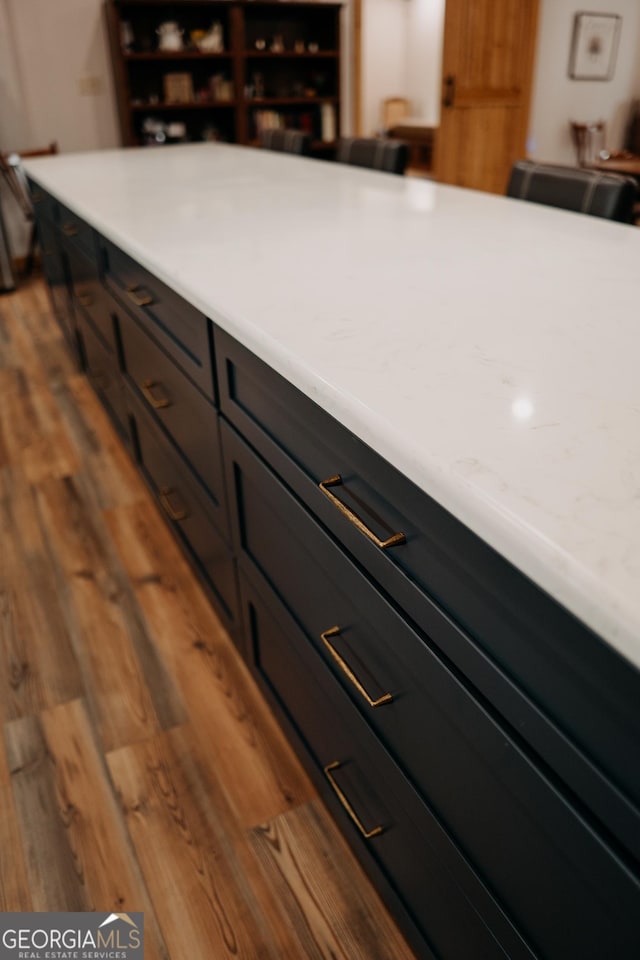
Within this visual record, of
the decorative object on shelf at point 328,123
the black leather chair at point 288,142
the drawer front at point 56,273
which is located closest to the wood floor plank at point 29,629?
the drawer front at point 56,273

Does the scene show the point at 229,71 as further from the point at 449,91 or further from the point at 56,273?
the point at 56,273

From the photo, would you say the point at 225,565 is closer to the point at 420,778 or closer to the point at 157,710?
the point at 157,710

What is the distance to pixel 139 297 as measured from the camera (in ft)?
5.01

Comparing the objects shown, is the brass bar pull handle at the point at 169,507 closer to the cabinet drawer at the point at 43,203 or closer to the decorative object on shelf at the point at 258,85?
the cabinet drawer at the point at 43,203

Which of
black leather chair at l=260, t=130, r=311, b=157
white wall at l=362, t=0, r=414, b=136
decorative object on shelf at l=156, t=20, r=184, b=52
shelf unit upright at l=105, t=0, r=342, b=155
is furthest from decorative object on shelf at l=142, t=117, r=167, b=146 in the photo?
white wall at l=362, t=0, r=414, b=136

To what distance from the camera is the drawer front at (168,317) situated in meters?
1.18

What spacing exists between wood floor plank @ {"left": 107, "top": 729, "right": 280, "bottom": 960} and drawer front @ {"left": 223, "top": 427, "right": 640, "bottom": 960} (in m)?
0.44

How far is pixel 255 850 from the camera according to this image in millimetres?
1188

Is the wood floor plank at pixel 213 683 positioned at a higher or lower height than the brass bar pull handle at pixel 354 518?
lower

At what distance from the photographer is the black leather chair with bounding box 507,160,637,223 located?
1.50m

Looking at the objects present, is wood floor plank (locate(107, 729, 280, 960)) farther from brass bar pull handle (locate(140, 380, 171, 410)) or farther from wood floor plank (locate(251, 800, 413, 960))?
brass bar pull handle (locate(140, 380, 171, 410))

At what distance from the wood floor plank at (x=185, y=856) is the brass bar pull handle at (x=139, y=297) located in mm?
864

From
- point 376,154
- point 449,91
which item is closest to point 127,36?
point 449,91

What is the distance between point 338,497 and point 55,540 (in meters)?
1.46
